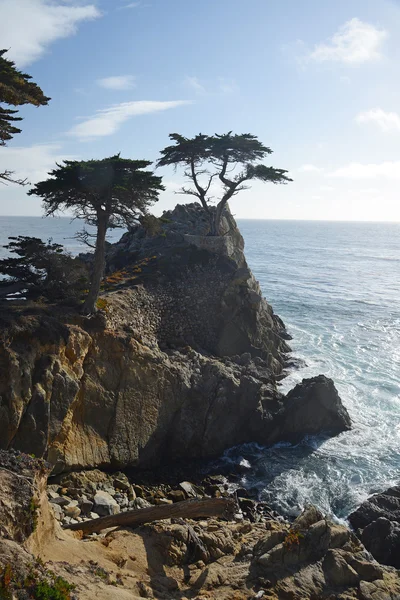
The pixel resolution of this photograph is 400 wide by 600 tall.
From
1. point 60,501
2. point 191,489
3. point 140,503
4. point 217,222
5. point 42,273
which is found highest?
point 217,222

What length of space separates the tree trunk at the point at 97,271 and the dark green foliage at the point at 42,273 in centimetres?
136

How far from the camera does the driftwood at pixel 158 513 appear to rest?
1240cm

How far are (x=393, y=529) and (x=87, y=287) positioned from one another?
15946mm

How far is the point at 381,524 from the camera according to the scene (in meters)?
15.8

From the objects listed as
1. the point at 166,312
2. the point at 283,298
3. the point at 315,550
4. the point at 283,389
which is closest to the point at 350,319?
the point at 283,298

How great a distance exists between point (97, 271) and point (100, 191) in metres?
3.39

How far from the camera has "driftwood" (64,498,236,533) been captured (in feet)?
40.7

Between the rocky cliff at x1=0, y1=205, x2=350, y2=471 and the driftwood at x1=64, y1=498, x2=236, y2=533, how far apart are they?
402 cm

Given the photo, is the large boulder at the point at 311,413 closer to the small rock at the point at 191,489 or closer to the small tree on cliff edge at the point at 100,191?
the small rock at the point at 191,489

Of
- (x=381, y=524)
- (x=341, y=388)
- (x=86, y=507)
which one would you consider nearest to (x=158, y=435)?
(x=86, y=507)

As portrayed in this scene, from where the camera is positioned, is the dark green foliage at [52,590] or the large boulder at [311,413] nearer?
the dark green foliage at [52,590]

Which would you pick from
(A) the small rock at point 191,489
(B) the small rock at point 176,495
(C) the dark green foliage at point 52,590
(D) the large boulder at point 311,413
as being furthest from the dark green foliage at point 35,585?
(D) the large boulder at point 311,413

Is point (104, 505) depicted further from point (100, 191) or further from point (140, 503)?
point (100, 191)

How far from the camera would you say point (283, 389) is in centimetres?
2744
